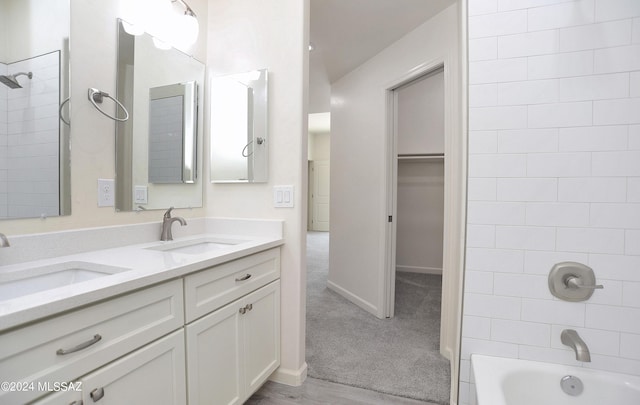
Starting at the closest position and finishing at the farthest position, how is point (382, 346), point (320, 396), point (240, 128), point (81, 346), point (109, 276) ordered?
point (81, 346) < point (109, 276) < point (320, 396) < point (240, 128) < point (382, 346)

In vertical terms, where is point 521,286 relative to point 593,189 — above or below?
below

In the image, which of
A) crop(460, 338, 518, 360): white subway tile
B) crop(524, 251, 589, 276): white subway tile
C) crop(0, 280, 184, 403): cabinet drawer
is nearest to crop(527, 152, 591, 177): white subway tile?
crop(524, 251, 589, 276): white subway tile

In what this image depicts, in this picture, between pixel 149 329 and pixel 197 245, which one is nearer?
pixel 149 329

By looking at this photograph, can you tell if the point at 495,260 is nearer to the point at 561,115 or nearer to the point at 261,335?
the point at 561,115

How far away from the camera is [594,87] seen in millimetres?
1229

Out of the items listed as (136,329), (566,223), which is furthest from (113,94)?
(566,223)

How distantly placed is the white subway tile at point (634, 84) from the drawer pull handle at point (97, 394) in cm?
213

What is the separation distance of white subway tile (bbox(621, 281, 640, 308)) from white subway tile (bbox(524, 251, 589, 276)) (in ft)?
0.56

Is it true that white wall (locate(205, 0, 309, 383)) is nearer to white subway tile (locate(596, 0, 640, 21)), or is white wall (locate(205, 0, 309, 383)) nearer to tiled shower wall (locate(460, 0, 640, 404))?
tiled shower wall (locate(460, 0, 640, 404))

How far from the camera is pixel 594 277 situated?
4.07 ft

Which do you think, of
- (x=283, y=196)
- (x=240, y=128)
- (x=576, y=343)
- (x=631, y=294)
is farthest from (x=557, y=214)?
(x=240, y=128)

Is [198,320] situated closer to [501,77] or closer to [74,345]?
[74,345]

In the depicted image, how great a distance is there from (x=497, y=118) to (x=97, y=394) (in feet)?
5.80

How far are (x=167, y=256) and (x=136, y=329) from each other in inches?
13.4
